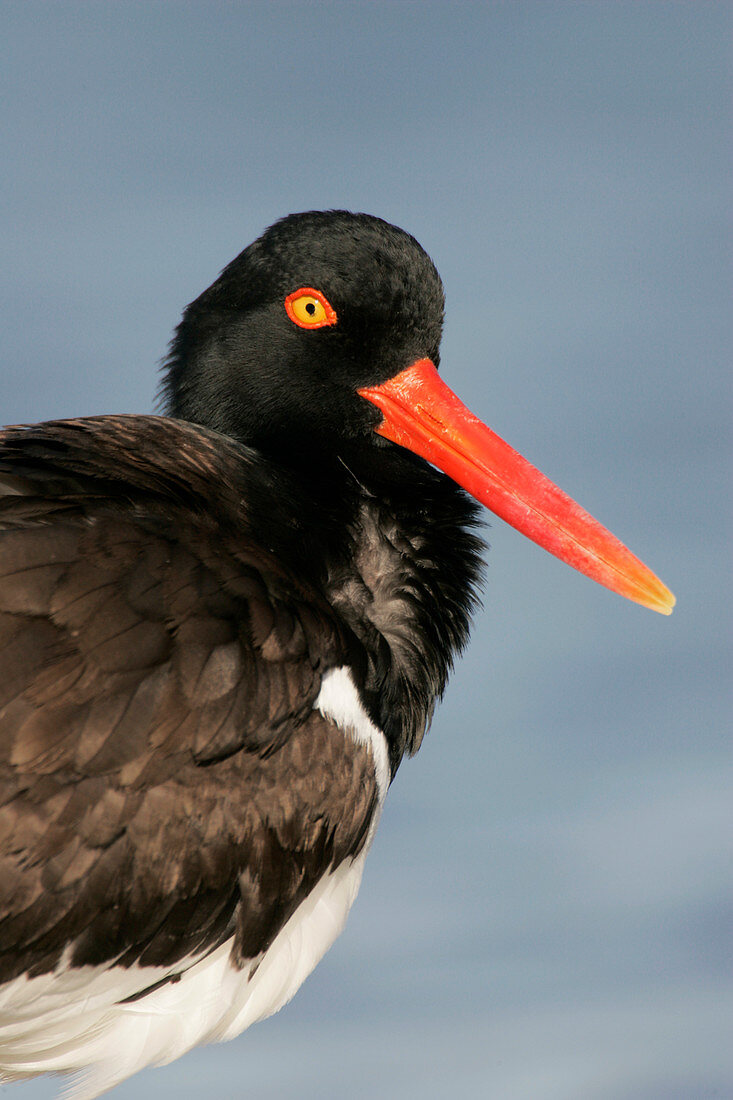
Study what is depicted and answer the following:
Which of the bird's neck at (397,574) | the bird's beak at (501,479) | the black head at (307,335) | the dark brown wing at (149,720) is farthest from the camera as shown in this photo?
the bird's beak at (501,479)

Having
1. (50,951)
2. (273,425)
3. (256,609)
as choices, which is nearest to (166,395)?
(273,425)

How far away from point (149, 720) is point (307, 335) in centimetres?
172

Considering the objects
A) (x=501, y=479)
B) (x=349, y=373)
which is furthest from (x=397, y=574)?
(x=349, y=373)

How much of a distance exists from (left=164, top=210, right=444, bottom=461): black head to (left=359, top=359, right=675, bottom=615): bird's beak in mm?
86

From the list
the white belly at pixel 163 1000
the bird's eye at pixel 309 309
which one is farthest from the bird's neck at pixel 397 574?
the bird's eye at pixel 309 309

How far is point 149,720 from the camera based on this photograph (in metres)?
3.15

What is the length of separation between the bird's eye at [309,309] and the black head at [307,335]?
15 millimetres

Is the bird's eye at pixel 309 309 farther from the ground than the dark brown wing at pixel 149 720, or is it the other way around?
the bird's eye at pixel 309 309

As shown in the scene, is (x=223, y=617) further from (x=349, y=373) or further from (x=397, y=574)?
(x=349, y=373)

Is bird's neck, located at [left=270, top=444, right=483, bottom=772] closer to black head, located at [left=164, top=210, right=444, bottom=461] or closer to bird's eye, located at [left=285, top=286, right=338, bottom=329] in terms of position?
black head, located at [left=164, top=210, right=444, bottom=461]

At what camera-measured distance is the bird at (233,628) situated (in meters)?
3.13

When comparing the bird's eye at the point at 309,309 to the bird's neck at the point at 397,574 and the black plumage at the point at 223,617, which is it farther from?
the bird's neck at the point at 397,574

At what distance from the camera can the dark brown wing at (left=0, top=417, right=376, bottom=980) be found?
3076mm

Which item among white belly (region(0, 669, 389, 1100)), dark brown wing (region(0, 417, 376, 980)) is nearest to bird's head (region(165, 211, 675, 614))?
dark brown wing (region(0, 417, 376, 980))
